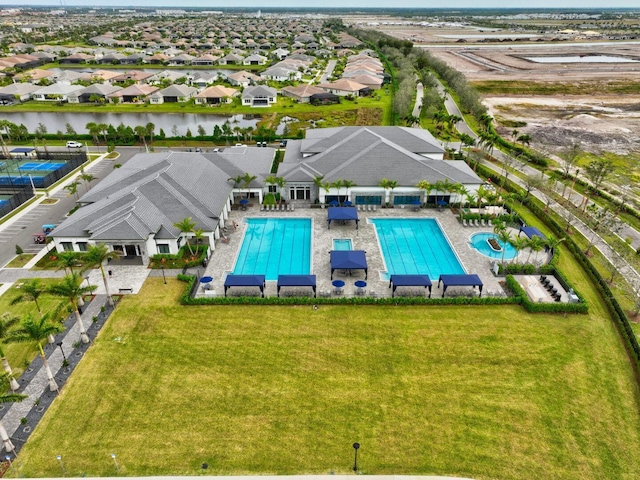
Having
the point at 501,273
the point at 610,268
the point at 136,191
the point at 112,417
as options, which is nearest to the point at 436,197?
the point at 501,273


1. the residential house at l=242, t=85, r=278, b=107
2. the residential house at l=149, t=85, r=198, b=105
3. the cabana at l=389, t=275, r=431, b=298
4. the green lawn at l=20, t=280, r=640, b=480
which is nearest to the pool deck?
the cabana at l=389, t=275, r=431, b=298

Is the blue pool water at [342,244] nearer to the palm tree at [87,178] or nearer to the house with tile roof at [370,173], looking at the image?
the house with tile roof at [370,173]

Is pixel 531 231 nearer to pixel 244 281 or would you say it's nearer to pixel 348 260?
pixel 348 260

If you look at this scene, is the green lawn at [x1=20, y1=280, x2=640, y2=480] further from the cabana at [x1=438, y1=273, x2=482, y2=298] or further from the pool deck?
the pool deck

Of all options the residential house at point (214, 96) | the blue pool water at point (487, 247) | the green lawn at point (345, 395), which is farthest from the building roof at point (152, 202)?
the residential house at point (214, 96)

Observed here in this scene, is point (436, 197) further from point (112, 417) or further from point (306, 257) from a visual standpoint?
point (112, 417)

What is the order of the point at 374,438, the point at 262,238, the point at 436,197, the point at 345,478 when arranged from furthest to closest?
1. the point at 436,197
2. the point at 262,238
3. the point at 374,438
4. the point at 345,478

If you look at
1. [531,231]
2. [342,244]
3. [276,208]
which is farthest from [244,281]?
[531,231]

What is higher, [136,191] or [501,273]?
[136,191]

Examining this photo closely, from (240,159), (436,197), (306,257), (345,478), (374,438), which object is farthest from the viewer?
(240,159)
